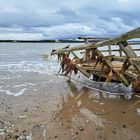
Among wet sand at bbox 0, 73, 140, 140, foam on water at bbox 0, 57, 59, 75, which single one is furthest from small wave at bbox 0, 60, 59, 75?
wet sand at bbox 0, 73, 140, 140

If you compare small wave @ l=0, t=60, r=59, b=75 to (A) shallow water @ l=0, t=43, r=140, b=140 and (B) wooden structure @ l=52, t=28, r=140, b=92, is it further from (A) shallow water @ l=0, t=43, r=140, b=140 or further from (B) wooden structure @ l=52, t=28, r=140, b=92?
(A) shallow water @ l=0, t=43, r=140, b=140

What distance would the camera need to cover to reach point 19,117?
6.09m

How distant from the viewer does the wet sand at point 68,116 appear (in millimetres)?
4965

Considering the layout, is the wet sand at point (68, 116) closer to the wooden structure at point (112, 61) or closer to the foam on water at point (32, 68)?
the wooden structure at point (112, 61)

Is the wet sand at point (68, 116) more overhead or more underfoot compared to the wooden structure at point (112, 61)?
more underfoot

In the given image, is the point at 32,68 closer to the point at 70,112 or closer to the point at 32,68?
the point at 32,68

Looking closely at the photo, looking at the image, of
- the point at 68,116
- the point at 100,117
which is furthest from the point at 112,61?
the point at 68,116

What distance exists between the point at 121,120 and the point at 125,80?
2.23m

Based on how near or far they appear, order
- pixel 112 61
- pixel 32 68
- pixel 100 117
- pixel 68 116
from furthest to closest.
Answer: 1. pixel 32 68
2. pixel 112 61
3. pixel 68 116
4. pixel 100 117

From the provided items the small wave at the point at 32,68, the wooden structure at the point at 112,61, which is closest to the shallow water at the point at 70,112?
the wooden structure at the point at 112,61

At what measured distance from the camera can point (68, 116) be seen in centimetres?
615

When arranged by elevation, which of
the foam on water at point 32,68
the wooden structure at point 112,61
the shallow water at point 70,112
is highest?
the wooden structure at point 112,61

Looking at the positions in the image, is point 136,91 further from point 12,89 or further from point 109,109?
point 12,89

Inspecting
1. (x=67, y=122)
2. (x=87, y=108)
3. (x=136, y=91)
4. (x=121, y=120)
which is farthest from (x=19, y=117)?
(x=136, y=91)
